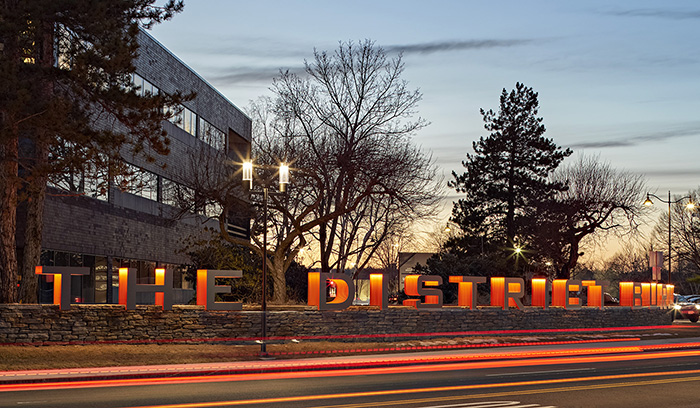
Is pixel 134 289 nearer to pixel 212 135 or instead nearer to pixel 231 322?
pixel 231 322

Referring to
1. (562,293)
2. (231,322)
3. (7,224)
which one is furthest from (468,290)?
(7,224)

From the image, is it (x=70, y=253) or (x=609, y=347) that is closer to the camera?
(x=609, y=347)

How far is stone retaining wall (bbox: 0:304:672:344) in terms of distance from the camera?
24609 millimetres

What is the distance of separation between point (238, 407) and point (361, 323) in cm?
1669

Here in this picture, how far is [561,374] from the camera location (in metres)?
20.0

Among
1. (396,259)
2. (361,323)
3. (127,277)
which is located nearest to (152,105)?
(127,277)

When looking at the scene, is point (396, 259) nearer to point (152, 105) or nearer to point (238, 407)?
point (152, 105)

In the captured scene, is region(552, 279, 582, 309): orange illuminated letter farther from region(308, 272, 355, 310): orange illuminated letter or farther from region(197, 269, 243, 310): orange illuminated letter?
region(197, 269, 243, 310): orange illuminated letter

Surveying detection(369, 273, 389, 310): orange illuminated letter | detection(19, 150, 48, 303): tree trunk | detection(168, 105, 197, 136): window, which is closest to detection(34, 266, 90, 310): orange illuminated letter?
detection(19, 150, 48, 303): tree trunk

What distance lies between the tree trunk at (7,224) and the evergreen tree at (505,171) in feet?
161

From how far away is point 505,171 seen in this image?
72250 mm

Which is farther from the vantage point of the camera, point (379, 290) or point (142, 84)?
point (142, 84)

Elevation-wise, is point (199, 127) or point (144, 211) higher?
point (199, 127)

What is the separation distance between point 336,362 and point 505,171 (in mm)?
52082
